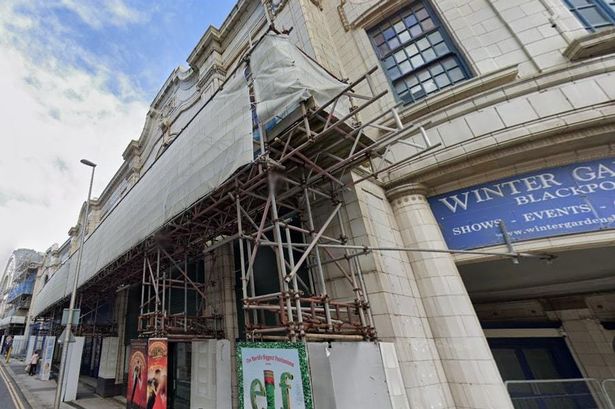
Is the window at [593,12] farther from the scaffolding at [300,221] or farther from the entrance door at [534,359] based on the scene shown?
the entrance door at [534,359]

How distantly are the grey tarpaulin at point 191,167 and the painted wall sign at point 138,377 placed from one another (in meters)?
3.69

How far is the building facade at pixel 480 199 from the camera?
609 cm

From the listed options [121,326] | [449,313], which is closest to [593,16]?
[449,313]

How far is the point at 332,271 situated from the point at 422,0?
10203 millimetres

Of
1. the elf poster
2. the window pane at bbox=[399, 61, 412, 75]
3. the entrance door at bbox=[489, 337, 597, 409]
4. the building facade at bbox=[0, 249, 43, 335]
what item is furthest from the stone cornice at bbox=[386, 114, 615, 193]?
the building facade at bbox=[0, 249, 43, 335]

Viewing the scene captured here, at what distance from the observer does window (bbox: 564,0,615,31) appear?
24.9 feet

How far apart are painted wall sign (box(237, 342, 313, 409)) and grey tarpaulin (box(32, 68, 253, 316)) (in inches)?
149

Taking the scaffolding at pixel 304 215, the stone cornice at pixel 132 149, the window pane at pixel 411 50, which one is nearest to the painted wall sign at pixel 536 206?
the scaffolding at pixel 304 215

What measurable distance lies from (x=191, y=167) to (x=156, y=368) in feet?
20.0

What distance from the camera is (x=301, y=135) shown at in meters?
6.74

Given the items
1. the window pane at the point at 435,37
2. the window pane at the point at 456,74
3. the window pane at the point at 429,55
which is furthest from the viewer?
the window pane at the point at 435,37

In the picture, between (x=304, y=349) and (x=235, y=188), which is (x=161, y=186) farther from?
(x=304, y=349)

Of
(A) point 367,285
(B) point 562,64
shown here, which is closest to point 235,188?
(A) point 367,285

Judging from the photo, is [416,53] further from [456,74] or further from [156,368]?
[156,368]
